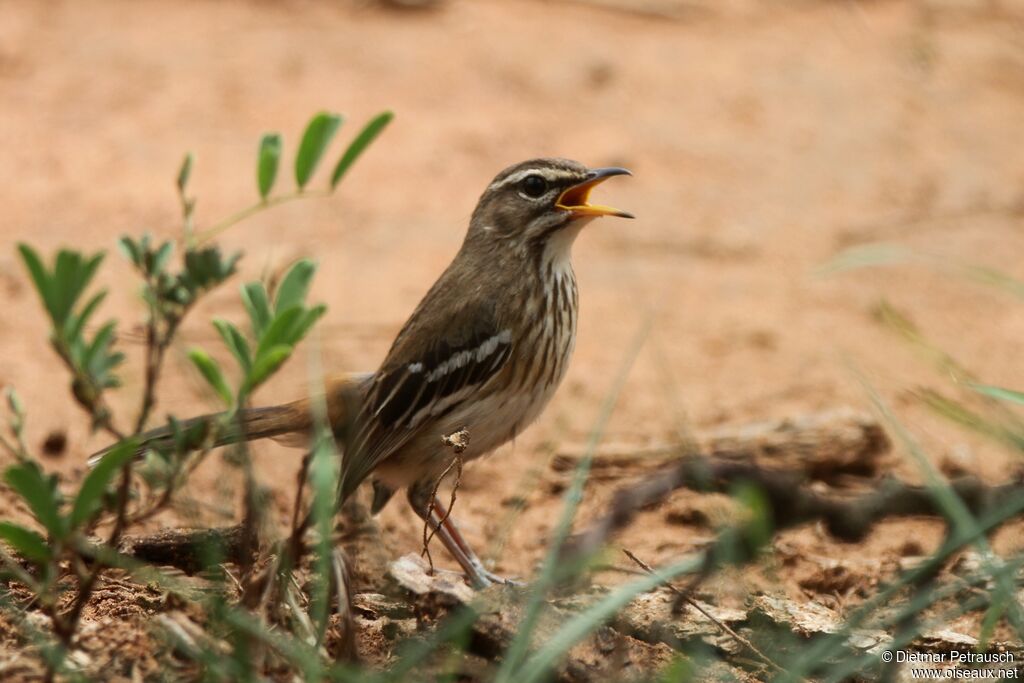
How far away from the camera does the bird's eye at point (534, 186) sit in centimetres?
630

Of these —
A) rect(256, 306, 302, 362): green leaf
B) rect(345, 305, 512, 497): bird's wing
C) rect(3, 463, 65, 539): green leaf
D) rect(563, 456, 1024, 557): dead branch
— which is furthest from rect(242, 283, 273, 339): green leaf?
rect(345, 305, 512, 497): bird's wing

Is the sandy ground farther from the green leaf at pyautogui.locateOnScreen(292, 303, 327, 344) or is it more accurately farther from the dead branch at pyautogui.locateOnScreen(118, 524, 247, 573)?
the green leaf at pyautogui.locateOnScreen(292, 303, 327, 344)

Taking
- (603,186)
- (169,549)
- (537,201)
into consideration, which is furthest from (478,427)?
(603,186)

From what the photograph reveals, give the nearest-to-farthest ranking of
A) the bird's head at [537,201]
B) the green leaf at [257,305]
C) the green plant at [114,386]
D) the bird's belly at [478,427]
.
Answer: the green plant at [114,386] < the green leaf at [257,305] < the bird's belly at [478,427] < the bird's head at [537,201]

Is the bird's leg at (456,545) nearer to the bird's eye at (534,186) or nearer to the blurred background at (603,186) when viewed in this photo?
the blurred background at (603,186)

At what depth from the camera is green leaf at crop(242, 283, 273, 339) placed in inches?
169

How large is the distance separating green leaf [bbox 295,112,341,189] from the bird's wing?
1527 mm

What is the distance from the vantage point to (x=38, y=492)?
3631mm

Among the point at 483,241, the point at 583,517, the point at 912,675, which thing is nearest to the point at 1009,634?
the point at 912,675

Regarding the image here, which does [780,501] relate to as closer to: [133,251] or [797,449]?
[133,251]

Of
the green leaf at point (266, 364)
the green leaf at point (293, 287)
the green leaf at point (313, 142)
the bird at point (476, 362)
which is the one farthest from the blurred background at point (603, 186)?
the green leaf at point (266, 364)

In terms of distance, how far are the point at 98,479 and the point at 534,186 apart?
3.13m

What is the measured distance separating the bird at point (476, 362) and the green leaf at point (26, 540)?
195 cm

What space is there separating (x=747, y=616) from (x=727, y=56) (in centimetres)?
831
